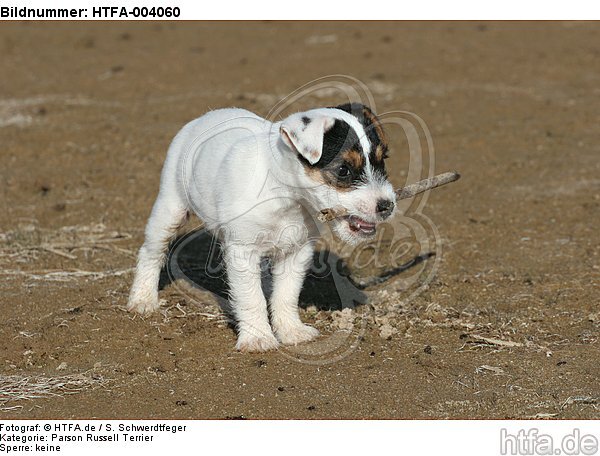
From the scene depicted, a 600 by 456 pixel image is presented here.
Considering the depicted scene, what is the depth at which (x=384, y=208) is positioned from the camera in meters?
6.28

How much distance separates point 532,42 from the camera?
17625mm

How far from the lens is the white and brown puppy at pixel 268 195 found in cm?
629

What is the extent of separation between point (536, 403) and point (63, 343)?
11.6 feet

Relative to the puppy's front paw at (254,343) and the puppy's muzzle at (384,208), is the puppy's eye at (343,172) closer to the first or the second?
the puppy's muzzle at (384,208)

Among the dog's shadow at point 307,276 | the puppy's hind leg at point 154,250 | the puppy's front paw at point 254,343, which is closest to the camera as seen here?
the puppy's front paw at point 254,343

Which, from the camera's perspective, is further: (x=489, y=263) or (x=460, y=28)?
(x=460, y=28)

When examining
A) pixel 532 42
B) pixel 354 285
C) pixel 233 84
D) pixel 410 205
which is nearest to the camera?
pixel 354 285

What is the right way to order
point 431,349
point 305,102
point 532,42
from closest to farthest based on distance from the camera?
1. point 431,349
2. point 305,102
3. point 532,42

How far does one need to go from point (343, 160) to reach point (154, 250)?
7.94 ft

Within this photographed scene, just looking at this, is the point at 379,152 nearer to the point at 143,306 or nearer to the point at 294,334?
the point at 294,334

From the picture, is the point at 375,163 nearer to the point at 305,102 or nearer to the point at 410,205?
the point at 410,205

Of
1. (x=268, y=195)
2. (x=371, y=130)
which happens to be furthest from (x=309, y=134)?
(x=268, y=195)

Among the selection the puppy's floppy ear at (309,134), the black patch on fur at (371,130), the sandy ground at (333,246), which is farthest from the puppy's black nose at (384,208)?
the sandy ground at (333,246)

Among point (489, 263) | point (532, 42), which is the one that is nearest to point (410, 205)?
point (489, 263)
